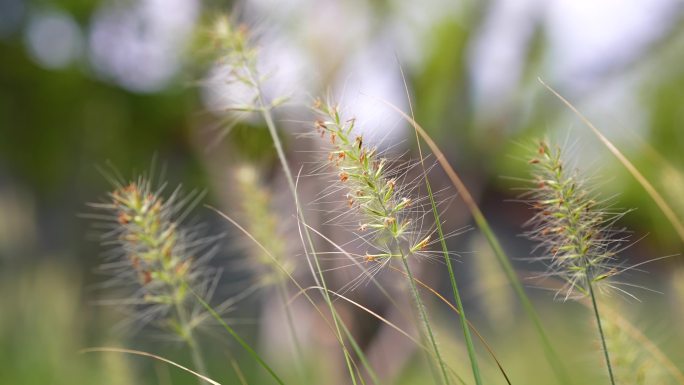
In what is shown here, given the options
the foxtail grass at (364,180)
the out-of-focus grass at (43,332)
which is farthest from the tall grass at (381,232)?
the out-of-focus grass at (43,332)

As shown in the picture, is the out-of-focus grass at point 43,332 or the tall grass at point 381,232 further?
the out-of-focus grass at point 43,332

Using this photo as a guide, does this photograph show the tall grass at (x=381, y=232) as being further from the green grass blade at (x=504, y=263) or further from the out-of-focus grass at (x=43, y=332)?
the out-of-focus grass at (x=43, y=332)

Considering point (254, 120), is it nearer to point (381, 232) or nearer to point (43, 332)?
point (43, 332)

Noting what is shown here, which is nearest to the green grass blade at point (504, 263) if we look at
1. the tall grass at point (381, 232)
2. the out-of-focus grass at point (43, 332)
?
the tall grass at point (381, 232)

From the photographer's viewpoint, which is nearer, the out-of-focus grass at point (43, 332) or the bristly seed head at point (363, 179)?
the bristly seed head at point (363, 179)

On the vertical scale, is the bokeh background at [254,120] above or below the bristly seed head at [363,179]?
above

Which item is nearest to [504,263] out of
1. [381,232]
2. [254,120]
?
[381,232]

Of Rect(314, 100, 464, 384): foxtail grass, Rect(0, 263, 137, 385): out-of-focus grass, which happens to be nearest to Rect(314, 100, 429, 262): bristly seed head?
Rect(314, 100, 464, 384): foxtail grass

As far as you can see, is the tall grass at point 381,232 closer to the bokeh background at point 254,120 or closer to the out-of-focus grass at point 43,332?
the bokeh background at point 254,120

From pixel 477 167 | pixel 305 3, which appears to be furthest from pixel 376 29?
pixel 477 167
